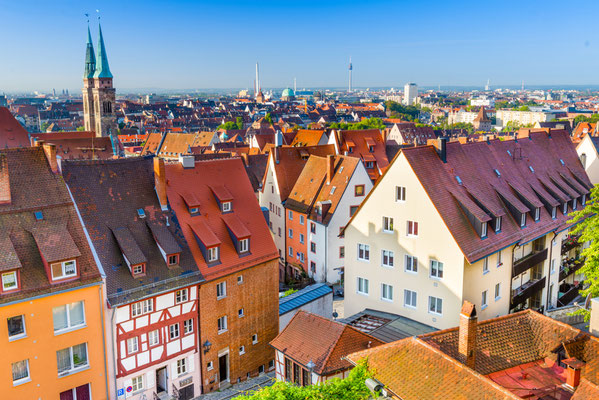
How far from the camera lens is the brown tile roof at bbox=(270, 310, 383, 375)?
981 inches

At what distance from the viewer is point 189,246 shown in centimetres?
3128

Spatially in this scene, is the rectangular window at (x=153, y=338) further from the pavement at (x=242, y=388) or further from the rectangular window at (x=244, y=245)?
the rectangular window at (x=244, y=245)

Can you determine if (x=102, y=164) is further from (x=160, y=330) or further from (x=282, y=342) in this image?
(x=282, y=342)

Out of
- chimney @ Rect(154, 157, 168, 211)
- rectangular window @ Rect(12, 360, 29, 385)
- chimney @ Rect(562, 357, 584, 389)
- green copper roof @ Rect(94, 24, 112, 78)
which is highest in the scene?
green copper roof @ Rect(94, 24, 112, 78)

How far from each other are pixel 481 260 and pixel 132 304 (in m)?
20.1

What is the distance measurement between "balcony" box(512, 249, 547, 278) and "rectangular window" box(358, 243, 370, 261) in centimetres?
955

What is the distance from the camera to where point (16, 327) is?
79.3 feet

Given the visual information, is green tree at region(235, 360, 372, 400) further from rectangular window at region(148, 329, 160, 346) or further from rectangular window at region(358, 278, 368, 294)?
rectangular window at region(358, 278, 368, 294)

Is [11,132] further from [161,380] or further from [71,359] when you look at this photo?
[71,359]

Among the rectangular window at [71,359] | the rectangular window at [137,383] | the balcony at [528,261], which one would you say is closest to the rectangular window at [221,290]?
the rectangular window at [137,383]

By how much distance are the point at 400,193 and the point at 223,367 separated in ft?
51.6

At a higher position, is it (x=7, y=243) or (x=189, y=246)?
(x=7, y=243)

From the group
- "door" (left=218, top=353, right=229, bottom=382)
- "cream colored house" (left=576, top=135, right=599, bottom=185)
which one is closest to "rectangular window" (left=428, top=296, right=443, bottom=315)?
"door" (left=218, top=353, right=229, bottom=382)

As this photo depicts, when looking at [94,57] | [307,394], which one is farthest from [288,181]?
[94,57]
